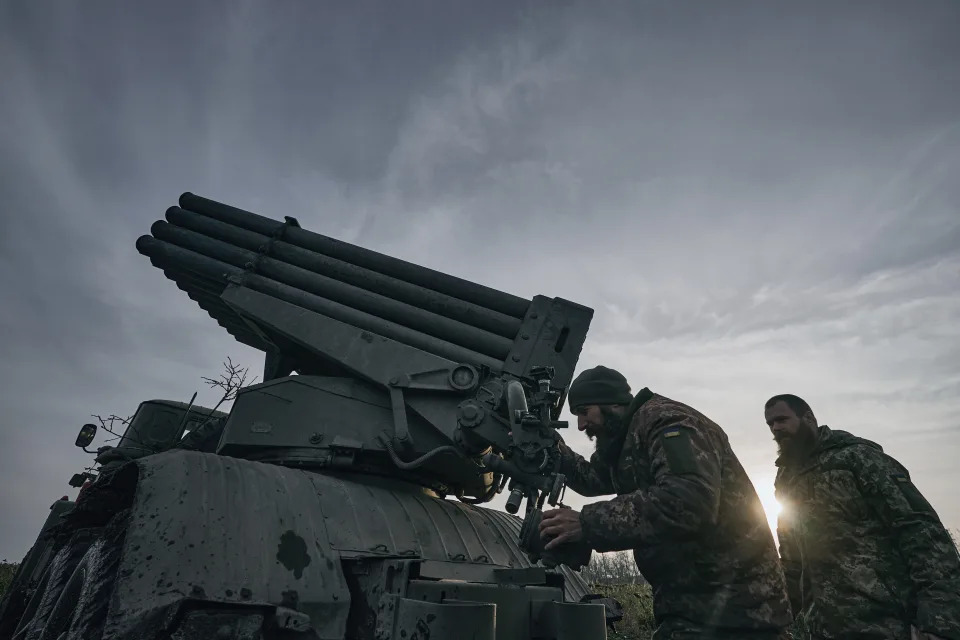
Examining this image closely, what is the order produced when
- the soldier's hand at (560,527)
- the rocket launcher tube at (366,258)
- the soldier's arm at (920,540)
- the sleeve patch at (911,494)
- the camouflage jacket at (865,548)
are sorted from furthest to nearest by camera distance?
the rocket launcher tube at (366,258) → the sleeve patch at (911,494) → the camouflage jacket at (865,548) → the soldier's arm at (920,540) → the soldier's hand at (560,527)

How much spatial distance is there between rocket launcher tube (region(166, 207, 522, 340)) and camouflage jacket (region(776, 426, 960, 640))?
2453mm

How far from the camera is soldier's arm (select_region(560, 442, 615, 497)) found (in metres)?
4.02

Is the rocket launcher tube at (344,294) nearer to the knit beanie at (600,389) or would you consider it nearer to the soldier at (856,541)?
the knit beanie at (600,389)

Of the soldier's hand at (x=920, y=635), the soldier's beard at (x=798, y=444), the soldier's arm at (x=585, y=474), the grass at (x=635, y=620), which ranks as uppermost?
the soldier's beard at (x=798, y=444)

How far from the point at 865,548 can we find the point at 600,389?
191 cm

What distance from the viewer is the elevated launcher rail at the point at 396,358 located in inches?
157

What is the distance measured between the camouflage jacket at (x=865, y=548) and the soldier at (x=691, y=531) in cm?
84

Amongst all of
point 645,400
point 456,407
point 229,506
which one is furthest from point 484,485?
point 229,506

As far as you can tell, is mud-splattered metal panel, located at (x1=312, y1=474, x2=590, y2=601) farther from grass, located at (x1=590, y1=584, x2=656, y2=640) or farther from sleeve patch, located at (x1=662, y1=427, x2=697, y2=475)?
grass, located at (x1=590, y1=584, x2=656, y2=640)

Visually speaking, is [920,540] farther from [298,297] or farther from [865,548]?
[298,297]

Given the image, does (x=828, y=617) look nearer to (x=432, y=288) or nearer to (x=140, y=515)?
(x=432, y=288)

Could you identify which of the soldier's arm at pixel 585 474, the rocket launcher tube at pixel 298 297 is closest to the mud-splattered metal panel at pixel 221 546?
the rocket launcher tube at pixel 298 297

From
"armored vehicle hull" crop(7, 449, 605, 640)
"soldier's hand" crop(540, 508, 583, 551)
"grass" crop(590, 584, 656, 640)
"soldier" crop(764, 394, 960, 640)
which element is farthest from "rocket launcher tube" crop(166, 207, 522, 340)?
"grass" crop(590, 584, 656, 640)

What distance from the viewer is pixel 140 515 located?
9.11ft
